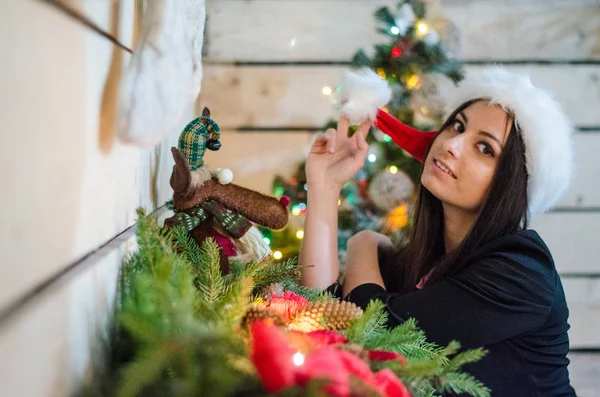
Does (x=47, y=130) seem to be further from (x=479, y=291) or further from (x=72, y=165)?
(x=479, y=291)

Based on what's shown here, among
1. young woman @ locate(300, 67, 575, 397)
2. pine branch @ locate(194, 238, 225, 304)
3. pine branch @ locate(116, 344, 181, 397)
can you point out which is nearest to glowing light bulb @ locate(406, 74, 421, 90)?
young woman @ locate(300, 67, 575, 397)

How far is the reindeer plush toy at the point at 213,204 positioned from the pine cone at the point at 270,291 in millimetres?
64

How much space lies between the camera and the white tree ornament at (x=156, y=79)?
506 mm

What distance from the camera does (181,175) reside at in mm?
733

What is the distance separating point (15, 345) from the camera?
333 millimetres

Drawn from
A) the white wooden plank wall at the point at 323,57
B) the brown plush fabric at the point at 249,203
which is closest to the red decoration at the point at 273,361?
the brown plush fabric at the point at 249,203

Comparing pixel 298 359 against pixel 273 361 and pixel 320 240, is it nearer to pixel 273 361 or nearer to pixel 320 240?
pixel 273 361

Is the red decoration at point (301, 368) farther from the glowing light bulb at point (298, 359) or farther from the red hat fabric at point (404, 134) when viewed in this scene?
the red hat fabric at point (404, 134)

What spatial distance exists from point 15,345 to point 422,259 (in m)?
1.00

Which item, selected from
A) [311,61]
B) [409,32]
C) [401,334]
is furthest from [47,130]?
[311,61]

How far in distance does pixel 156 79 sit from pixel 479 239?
781 millimetres

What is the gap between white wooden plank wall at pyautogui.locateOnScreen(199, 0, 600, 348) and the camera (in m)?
1.74

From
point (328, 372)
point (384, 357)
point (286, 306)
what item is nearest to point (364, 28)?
point (286, 306)

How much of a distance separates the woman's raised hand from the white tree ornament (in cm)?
64
